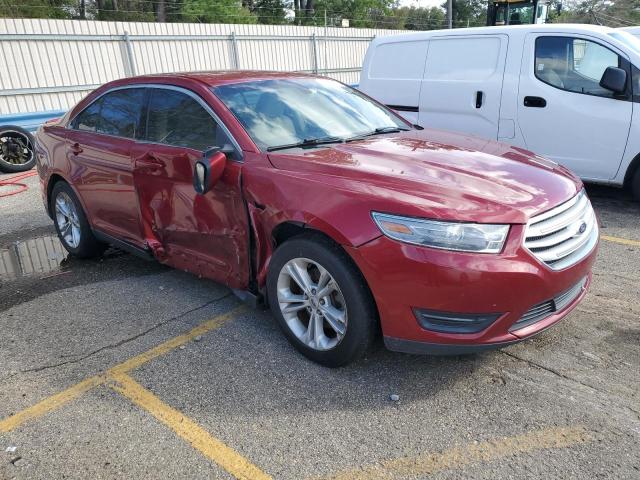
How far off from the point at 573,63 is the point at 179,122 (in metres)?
4.50

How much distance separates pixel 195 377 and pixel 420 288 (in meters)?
1.41

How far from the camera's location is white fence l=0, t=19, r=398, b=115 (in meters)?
11.9

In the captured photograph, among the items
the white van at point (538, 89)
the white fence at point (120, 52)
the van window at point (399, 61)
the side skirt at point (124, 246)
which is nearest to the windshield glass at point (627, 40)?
the white van at point (538, 89)

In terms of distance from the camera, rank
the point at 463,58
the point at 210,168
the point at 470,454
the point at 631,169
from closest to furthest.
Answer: the point at 470,454, the point at 210,168, the point at 631,169, the point at 463,58

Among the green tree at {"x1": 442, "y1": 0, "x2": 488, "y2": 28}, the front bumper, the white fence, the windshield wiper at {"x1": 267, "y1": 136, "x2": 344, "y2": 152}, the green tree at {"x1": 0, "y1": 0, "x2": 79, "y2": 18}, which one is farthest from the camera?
the green tree at {"x1": 442, "y1": 0, "x2": 488, "y2": 28}

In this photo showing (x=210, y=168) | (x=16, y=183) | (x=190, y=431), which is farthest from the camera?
(x=16, y=183)

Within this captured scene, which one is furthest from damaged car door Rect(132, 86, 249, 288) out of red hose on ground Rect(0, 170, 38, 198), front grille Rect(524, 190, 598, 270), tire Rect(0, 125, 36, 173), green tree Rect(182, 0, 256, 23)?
green tree Rect(182, 0, 256, 23)

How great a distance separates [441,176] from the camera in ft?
9.33

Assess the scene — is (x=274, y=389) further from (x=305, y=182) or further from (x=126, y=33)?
(x=126, y=33)

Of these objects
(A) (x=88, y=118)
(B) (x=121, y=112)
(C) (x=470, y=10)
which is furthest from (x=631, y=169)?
(C) (x=470, y=10)

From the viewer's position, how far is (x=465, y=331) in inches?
101

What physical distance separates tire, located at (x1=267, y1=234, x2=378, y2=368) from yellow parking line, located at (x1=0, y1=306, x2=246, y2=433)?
25.2 inches

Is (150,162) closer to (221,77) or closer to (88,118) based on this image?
(221,77)

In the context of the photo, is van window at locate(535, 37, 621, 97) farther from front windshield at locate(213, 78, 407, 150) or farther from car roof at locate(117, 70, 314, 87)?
car roof at locate(117, 70, 314, 87)
